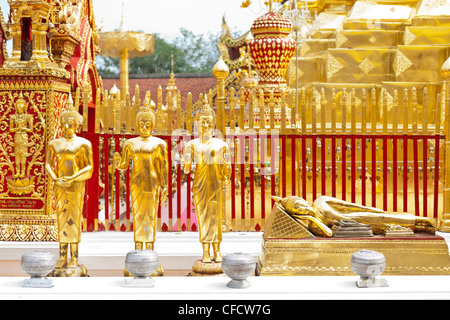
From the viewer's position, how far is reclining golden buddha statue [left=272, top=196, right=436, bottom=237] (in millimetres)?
3346

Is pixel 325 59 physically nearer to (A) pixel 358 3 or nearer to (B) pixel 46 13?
(A) pixel 358 3

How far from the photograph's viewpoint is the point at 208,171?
327cm

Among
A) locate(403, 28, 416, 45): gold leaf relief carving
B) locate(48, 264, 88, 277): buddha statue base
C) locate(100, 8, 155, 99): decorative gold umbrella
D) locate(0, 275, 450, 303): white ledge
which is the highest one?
locate(100, 8, 155, 99): decorative gold umbrella

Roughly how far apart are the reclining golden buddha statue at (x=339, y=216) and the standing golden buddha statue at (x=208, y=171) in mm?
415

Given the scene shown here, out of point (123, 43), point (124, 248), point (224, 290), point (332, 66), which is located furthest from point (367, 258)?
point (123, 43)

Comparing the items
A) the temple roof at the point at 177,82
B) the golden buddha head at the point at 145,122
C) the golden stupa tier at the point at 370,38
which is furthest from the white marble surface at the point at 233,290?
the temple roof at the point at 177,82

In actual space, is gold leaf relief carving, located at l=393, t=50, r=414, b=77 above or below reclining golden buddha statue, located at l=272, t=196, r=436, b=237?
above

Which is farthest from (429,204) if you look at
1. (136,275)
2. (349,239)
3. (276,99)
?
(136,275)

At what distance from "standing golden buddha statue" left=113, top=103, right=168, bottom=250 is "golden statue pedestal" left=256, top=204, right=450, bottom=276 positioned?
2.23 feet

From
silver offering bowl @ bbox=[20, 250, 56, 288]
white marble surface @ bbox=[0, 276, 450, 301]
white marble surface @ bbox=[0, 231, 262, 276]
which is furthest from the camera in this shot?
white marble surface @ bbox=[0, 231, 262, 276]

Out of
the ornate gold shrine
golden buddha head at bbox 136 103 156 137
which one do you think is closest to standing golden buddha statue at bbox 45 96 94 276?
golden buddha head at bbox 136 103 156 137

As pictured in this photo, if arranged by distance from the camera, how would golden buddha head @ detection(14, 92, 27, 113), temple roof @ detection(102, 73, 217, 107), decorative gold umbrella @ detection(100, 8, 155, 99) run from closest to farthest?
1. golden buddha head @ detection(14, 92, 27, 113)
2. decorative gold umbrella @ detection(100, 8, 155, 99)
3. temple roof @ detection(102, 73, 217, 107)

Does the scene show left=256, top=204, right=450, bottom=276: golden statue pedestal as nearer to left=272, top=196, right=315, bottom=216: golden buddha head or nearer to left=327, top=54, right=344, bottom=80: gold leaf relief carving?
left=272, top=196, right=315, bottom=216: golden buddha head

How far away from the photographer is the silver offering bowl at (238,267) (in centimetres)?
266
